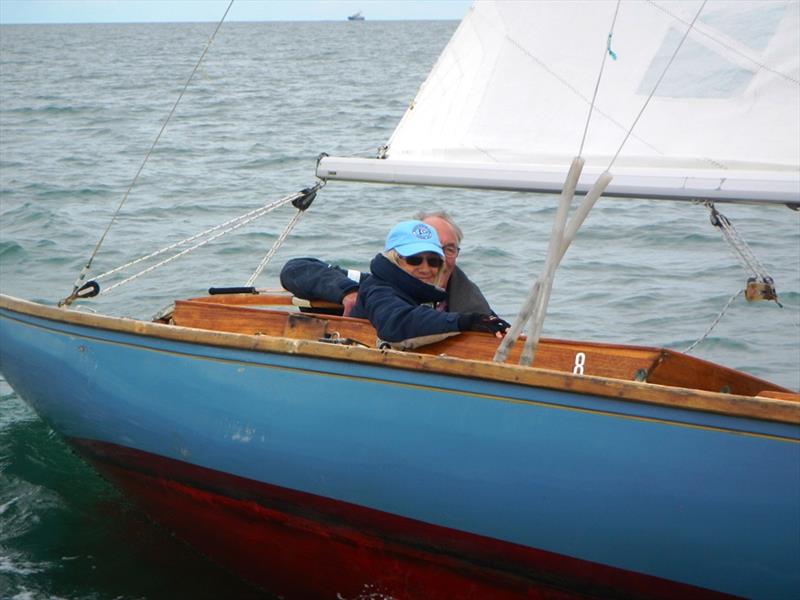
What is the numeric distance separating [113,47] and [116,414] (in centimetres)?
4577

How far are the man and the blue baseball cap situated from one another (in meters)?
0.24

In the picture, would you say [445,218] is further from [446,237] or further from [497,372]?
[497,372]

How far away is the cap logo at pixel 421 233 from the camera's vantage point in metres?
3.69

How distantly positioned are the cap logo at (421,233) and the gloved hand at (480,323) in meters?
0.29

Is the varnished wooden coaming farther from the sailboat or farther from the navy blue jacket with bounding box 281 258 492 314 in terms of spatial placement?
the navy blue jacket with bounding box 281 258 492 314

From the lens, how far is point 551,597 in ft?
11.0

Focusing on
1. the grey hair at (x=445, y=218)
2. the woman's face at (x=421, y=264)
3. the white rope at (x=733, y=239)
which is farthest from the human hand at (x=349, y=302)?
the white rope at (x=733, y=239)

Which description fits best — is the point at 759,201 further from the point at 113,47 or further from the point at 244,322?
the point at 113,47

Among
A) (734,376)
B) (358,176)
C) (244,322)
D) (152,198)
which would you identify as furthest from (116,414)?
(152,198)

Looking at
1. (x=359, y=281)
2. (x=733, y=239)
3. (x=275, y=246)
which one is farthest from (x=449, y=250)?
(x=275, y=246)

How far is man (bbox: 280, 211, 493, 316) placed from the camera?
3941mm

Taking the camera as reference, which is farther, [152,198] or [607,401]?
[152,198]

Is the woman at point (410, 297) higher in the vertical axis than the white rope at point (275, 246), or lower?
lower

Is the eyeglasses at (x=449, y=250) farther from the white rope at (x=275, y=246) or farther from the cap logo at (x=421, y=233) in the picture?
the white rope at (x=275, y=246)
